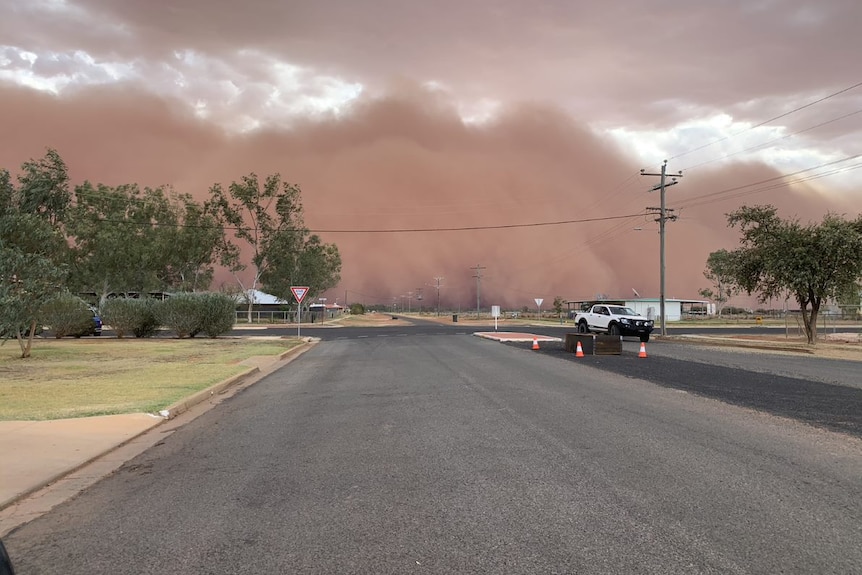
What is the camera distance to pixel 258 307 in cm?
9906

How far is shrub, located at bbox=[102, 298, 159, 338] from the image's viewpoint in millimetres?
30844

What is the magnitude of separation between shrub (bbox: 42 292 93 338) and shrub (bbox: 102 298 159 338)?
3.73 feet

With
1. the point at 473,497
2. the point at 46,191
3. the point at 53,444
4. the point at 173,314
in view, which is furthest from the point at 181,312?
the point at 473,497

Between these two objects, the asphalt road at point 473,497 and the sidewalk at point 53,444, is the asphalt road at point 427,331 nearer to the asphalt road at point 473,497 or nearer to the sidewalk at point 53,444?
the sidewalk at point 53,444

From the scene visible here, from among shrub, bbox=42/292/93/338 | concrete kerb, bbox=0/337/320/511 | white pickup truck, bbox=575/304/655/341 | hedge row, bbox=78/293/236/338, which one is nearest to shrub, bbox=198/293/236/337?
hedge row, bbox=78/293/236/338

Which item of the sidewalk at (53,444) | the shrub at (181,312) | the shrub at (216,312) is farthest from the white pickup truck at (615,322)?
the sidewalk at (53,444)

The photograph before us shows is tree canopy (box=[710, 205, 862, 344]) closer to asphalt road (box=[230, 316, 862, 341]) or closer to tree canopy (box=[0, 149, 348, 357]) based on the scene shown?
asphalt road (box=[230, 316, 862, 341])

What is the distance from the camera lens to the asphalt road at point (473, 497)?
3.77m

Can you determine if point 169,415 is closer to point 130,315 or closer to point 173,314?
point 173,314

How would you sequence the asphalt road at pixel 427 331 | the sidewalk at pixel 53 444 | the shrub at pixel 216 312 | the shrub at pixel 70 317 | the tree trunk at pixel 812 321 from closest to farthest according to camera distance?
the sidewalk at pixel 53 444 < the shrub at pixel 70 317 < the tree trunk at pixel 812 321 < the shrub at pixel 216 312 < the asphalt road at pixel 427 331

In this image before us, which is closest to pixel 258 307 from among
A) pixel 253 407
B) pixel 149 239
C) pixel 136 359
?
pixel 149 239

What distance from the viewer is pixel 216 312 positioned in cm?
3253

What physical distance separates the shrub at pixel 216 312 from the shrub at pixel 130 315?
9.09ft

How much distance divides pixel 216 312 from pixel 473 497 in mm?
30316
